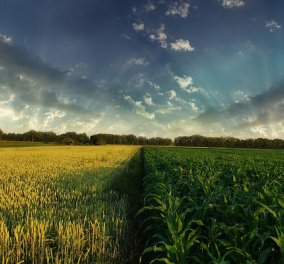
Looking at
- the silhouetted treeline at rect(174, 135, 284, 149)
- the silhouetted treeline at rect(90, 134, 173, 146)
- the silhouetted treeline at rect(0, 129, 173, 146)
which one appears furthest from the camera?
the silhouetted treeline at rect(90, 134, 173, 146)

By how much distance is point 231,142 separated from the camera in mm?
132250

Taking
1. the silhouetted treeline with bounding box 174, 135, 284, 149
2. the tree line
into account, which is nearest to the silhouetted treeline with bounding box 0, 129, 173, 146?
the tree line

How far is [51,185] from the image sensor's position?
11.2 meters

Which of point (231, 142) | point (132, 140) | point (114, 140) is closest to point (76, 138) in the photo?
point (114, 140)

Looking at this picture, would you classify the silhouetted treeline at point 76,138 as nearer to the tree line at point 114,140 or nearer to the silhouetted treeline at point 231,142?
the tree line at point 114,140

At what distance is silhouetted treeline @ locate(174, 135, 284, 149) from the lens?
408ft

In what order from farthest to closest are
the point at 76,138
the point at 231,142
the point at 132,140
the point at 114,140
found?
the point at 132,140
the point at 114,140
the point at 231,142
the point at 76,138

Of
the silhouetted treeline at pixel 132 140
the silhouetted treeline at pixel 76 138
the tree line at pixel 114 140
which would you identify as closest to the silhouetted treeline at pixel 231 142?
the tree line at pixel 114 140

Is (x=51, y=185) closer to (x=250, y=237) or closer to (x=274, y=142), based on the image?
(x=250, y=237)

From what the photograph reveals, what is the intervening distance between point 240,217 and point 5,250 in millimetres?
3978

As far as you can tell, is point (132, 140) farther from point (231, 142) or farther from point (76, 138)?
point (231, 142)

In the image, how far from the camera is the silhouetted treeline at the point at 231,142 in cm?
12445

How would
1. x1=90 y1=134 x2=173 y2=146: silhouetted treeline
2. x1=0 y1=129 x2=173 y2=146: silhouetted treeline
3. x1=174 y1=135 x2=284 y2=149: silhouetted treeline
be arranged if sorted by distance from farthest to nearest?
x1=90 y1=134 x2=173 y2=146: silhouetted treeline → x1=174 y1=135 x2=284 y2=149: silhouetted treeline → x1=0 y1=129 x2=173 y2=146: silhouetted treeline

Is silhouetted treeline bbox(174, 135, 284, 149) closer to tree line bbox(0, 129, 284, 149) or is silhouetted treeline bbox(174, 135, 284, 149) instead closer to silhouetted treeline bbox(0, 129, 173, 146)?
tree line bbox(0, 129, 284, 149)
